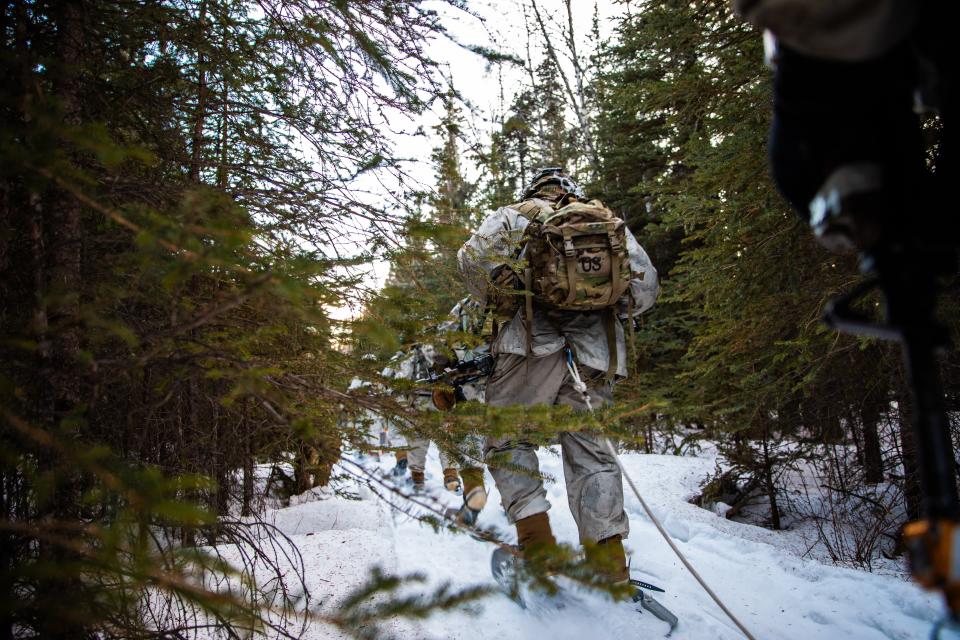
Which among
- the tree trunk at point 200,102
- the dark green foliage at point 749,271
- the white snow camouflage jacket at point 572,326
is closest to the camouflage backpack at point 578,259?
the white snow camouflage jacket at point 572,326

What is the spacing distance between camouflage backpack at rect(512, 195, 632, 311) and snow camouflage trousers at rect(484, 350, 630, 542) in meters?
0.49

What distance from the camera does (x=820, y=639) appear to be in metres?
2.80

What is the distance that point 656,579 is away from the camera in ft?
12.2

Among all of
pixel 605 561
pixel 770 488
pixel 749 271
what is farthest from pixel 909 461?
pixel 605 561

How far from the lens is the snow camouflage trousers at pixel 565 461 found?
323 centimetres

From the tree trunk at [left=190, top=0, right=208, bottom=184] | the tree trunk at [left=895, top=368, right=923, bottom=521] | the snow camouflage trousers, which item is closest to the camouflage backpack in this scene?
the snow camouflage trousers

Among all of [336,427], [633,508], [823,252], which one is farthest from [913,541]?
[633,508]

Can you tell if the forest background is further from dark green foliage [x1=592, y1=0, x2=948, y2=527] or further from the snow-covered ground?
the snow-covered ground

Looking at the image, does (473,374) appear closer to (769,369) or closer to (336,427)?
(336,427)

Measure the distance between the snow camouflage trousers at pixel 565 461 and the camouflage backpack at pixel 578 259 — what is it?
486mm

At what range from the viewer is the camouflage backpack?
342cm

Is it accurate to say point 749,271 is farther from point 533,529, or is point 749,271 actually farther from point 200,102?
point 200,102

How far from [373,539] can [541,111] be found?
15628 mm

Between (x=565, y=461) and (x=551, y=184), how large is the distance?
2265 mm
